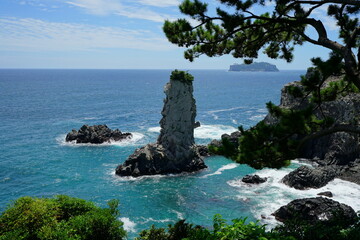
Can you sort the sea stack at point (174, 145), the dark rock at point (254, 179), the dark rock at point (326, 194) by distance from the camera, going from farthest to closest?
the sea stack at point (174, 145), the dark rock at point (254, 179), the dark rock at point (326, 194)

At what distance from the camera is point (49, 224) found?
17688mm

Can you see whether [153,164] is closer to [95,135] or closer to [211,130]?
[95,135]

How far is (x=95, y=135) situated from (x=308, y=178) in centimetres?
3986

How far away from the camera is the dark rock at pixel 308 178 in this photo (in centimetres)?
3994

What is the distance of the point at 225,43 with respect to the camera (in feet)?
51.9

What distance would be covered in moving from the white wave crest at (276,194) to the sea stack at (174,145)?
8.50m

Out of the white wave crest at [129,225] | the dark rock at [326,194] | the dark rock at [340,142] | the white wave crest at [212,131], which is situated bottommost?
the white wave crest at [129,225]

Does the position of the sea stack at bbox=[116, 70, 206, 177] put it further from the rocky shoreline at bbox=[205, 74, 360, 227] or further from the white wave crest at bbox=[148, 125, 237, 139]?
the white wave crest at bbox=[148, 125, 237, 139]

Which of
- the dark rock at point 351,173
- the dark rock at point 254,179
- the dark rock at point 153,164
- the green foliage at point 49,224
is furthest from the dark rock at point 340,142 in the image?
Result: the green foliage at point 49,224

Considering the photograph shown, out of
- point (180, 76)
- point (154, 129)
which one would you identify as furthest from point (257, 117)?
point (180, 76)

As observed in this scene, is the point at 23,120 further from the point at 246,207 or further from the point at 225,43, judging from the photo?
the point at 225,43

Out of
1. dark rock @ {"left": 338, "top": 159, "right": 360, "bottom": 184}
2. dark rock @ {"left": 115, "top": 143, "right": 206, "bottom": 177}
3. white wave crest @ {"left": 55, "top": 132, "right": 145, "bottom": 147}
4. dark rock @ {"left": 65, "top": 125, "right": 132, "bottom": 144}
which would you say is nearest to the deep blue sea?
white wave crest @ {"left": 55, "top": 132, "right": 145, "bottom": 147}

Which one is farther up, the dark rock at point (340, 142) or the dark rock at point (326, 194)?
the dark rock at point (340, 142)

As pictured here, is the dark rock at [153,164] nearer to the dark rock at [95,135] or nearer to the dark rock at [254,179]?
the dark rock at [254,179]
